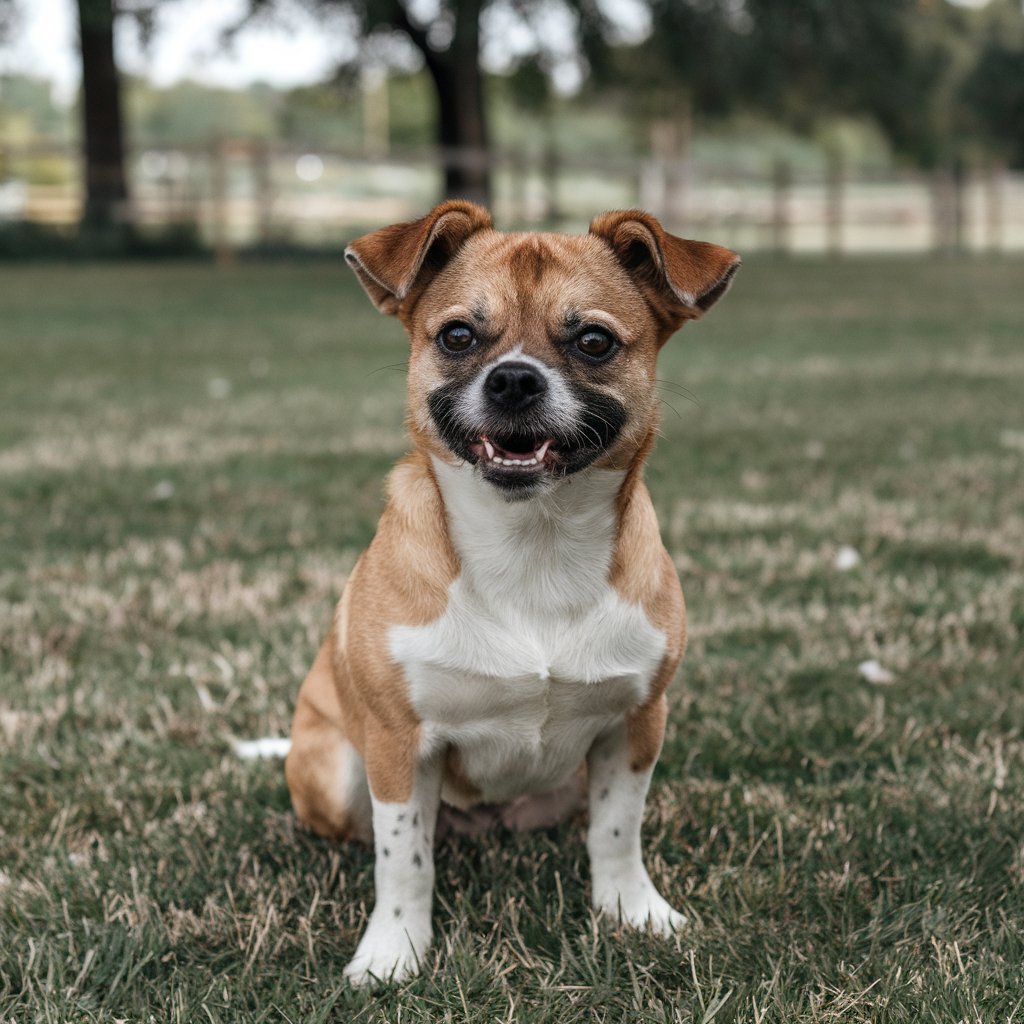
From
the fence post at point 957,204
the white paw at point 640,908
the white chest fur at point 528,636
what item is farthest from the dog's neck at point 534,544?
the fence post at point 957,204

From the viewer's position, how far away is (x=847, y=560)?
5016 mm

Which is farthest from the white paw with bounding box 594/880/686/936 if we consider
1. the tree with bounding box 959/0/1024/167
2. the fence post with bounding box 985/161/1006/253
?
the tree with bounding box 959/0/1024/167

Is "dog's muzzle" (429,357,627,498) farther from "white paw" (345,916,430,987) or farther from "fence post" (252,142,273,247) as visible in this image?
"fence post" (252,142,273,247)

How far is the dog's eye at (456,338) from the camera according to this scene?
8.51ft

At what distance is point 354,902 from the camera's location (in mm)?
2766

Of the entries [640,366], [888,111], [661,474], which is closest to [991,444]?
[661,474]

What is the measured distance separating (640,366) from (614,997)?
1.23 metres

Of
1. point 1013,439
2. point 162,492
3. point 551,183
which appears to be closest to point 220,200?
point 551,183

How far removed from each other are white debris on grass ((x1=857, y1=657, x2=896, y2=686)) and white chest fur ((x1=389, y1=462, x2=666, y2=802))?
1.56 meters

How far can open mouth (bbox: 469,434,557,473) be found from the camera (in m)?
2.46

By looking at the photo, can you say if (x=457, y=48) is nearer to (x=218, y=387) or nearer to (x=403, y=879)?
(x=218, y=387)

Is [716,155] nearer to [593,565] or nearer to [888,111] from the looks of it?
[888,111]

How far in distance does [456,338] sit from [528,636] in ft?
2.02

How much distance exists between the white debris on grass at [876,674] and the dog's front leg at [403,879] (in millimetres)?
1788
